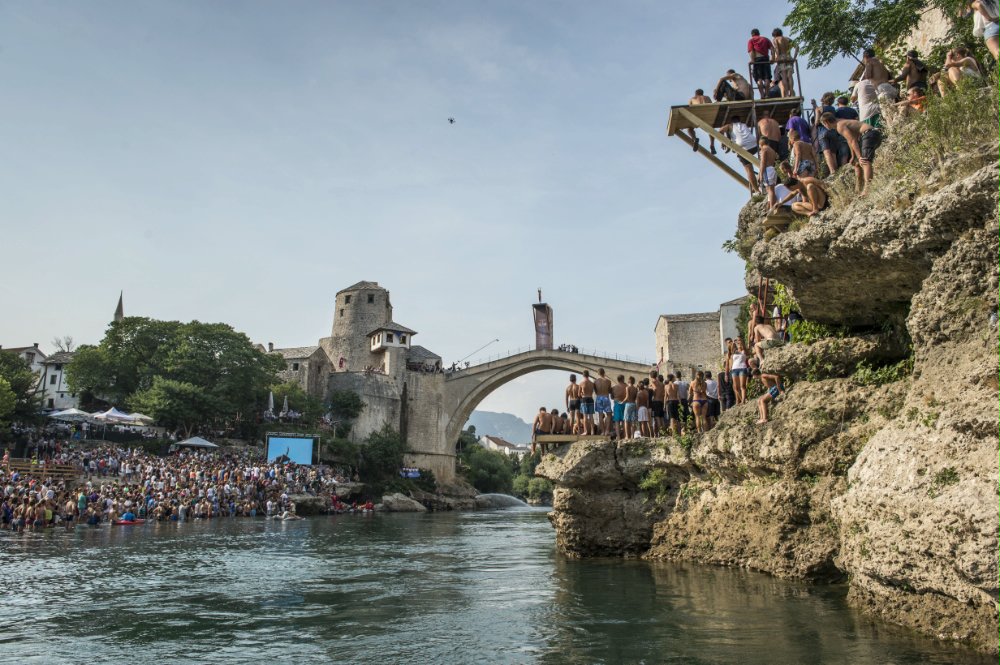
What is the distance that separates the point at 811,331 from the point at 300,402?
46.9 m

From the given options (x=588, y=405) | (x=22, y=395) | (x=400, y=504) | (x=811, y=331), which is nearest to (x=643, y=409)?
(x=588, y=405)

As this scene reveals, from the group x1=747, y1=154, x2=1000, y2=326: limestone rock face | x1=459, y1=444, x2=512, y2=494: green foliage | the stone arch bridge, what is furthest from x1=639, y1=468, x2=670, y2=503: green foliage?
x1=459, y1=444, x2=512, y2=494: green foliage

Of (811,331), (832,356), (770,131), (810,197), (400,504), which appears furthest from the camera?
(400,504)

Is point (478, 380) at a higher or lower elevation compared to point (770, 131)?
higher

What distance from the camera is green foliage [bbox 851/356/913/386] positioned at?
8727 millimetres

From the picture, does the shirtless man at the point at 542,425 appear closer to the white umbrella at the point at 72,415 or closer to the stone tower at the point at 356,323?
the white umbrella at the point at 72,415

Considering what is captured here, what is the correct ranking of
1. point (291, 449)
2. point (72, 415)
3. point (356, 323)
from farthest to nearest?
point (356, 323) → point (291, 449) → point (72, 415)

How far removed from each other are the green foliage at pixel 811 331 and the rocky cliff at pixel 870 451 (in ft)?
0.98

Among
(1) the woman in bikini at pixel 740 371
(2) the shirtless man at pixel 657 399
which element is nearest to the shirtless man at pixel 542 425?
(2) the shirtless man at pixel 657 399

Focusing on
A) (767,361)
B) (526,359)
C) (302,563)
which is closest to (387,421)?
(526,359)

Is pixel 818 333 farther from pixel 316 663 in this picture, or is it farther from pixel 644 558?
pixel 316 663

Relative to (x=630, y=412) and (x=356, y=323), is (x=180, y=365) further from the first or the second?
(x=630, y=412)

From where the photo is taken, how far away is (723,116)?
1245 cm

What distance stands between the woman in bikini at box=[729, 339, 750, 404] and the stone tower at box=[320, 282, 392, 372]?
51.2m
